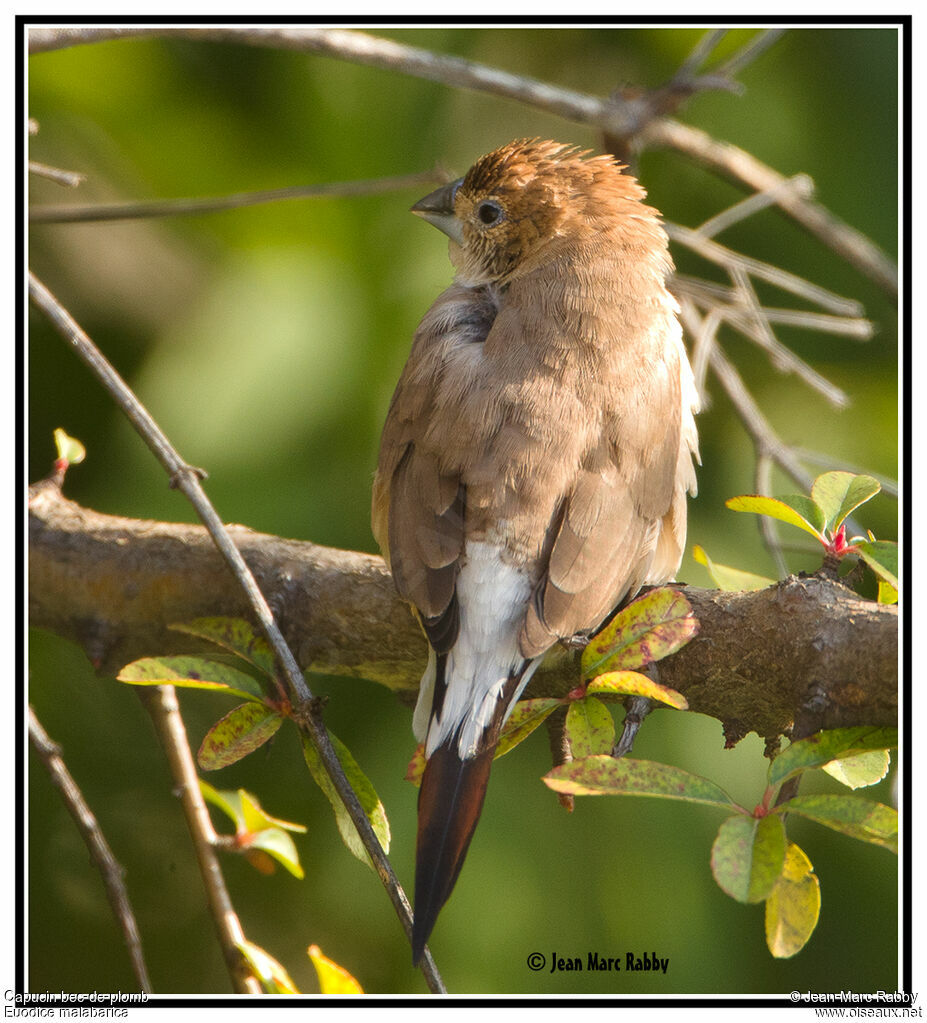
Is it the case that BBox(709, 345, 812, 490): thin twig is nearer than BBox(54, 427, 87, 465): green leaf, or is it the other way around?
BBox(54, 427, 87, 465): green leaf

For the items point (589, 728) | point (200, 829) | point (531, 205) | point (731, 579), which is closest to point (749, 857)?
point (589, 728)

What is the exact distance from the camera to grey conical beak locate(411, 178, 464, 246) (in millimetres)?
3107

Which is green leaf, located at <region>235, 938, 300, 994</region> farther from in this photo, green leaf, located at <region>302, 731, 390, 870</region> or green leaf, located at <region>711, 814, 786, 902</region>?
green leaf, located at <region>711, 814, 786, 902</region>

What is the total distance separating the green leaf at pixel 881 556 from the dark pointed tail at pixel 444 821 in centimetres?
75

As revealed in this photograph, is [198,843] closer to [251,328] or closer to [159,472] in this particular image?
[159,472]

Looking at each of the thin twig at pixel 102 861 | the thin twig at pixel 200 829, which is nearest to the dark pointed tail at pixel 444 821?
the thin twig at pixel 200 829

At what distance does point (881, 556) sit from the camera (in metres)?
1.82

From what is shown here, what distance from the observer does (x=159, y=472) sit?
3.56 metres

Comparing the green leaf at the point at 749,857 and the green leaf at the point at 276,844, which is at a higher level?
the green leaf at the point at 749,857

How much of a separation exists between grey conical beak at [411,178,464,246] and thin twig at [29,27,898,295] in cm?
37

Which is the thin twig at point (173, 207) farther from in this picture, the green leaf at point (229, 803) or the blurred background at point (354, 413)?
the green leaf at point (229, 803)

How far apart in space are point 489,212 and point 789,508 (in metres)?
1.50

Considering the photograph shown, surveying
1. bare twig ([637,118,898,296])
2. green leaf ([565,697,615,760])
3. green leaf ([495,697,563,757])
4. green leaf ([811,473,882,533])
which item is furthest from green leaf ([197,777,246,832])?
bare twig ([637,118,898,296])

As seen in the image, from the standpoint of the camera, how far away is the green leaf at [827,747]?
166 centimetres
